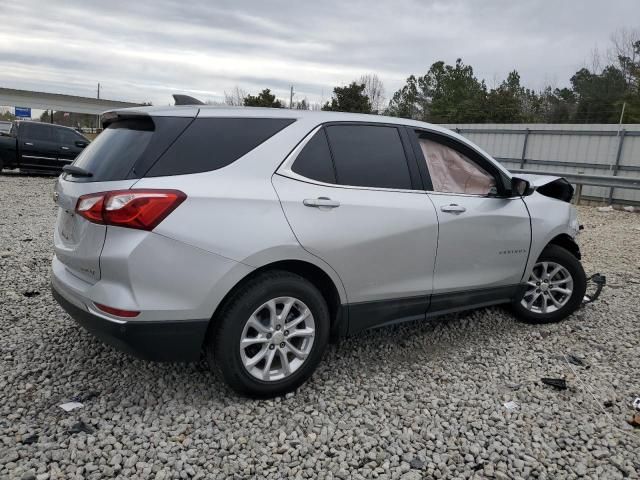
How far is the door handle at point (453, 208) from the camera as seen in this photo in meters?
3.60

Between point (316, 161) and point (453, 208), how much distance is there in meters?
1.13

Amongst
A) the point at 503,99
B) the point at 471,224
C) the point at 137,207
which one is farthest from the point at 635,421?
the point at 503,99

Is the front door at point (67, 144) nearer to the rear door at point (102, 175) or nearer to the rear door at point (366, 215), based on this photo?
the rear door at point (102, 175)

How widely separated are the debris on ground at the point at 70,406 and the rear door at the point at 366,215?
1.59 m

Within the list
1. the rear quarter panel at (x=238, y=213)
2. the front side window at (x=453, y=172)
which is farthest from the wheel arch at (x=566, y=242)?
the rear quarter panel at (x=238, y=213)

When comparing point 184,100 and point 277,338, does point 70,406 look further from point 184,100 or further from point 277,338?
point 184,100

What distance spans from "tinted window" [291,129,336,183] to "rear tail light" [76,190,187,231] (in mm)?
765

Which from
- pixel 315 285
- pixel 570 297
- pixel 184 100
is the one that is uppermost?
pixel 184 100

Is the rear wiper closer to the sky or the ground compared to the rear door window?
closer to the sky

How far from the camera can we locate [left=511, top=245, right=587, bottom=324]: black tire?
448 centimetres

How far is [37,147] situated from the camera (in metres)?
14.3

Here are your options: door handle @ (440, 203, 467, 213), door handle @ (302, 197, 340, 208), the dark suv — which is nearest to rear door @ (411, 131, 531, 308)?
door handle @ (440, 203, 467, 213)

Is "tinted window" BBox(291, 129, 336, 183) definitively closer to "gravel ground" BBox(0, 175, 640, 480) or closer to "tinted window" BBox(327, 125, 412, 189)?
"tinted window" BBox(327, 125, 412, 189)

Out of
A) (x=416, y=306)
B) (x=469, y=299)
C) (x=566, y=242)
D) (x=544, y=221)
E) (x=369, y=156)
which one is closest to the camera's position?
(x=369, y=156)
